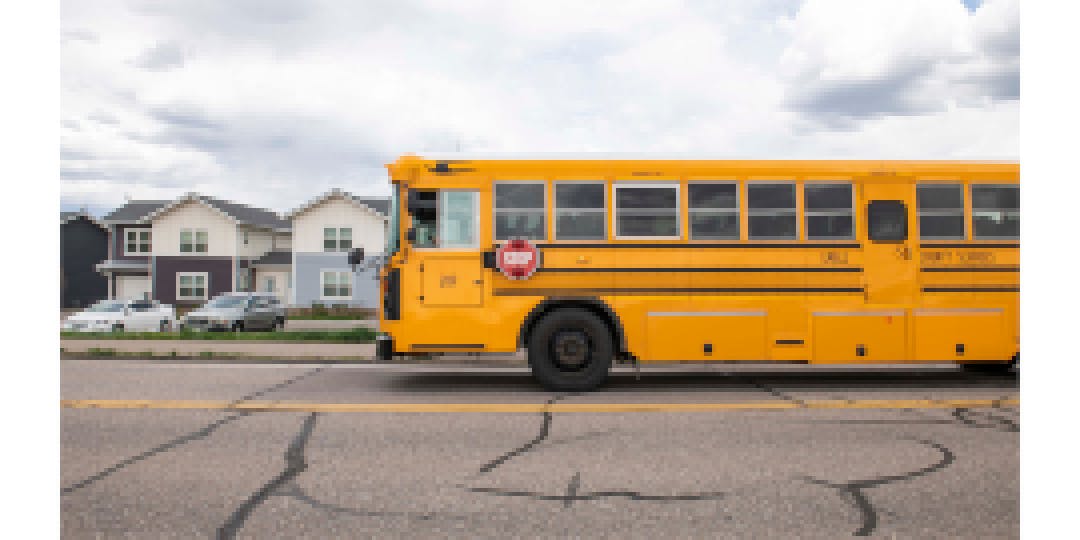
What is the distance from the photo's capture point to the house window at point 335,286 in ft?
127

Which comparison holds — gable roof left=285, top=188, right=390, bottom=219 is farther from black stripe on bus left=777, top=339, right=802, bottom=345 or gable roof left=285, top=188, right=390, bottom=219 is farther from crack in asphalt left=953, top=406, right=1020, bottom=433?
crack in asphalt left=953, top=406, right=1020, bottom=433

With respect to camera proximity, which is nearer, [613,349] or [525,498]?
[525,498]

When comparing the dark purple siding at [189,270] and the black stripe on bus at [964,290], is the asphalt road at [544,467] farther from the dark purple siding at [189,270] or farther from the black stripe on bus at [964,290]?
the dark purple siding at [189,270]

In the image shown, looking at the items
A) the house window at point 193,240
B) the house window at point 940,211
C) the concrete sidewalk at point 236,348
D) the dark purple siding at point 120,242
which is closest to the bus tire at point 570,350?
the house window at point 940,211

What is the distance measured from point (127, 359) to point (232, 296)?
1536 cm

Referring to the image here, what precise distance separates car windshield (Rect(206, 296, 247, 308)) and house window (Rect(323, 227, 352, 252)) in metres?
12.5

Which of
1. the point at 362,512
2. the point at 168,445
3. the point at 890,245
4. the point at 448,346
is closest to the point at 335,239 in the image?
the point at 448,346

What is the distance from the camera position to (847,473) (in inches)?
192

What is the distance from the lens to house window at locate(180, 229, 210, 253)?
4003 centimetres

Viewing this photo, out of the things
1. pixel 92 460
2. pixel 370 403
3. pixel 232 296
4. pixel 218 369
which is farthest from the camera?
pixel 232 296

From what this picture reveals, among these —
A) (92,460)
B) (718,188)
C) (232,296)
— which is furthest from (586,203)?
(232,296)

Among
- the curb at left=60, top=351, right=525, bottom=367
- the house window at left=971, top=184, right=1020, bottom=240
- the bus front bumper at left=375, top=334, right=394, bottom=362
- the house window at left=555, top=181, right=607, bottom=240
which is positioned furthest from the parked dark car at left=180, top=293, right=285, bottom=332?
the house window at left=971, top=184, right=1020, bottom=240

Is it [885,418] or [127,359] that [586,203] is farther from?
[127,359]

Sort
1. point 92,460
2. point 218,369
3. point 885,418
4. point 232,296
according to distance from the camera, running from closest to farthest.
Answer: point 92,460
point 885,418
point 218,369
point 232,296
